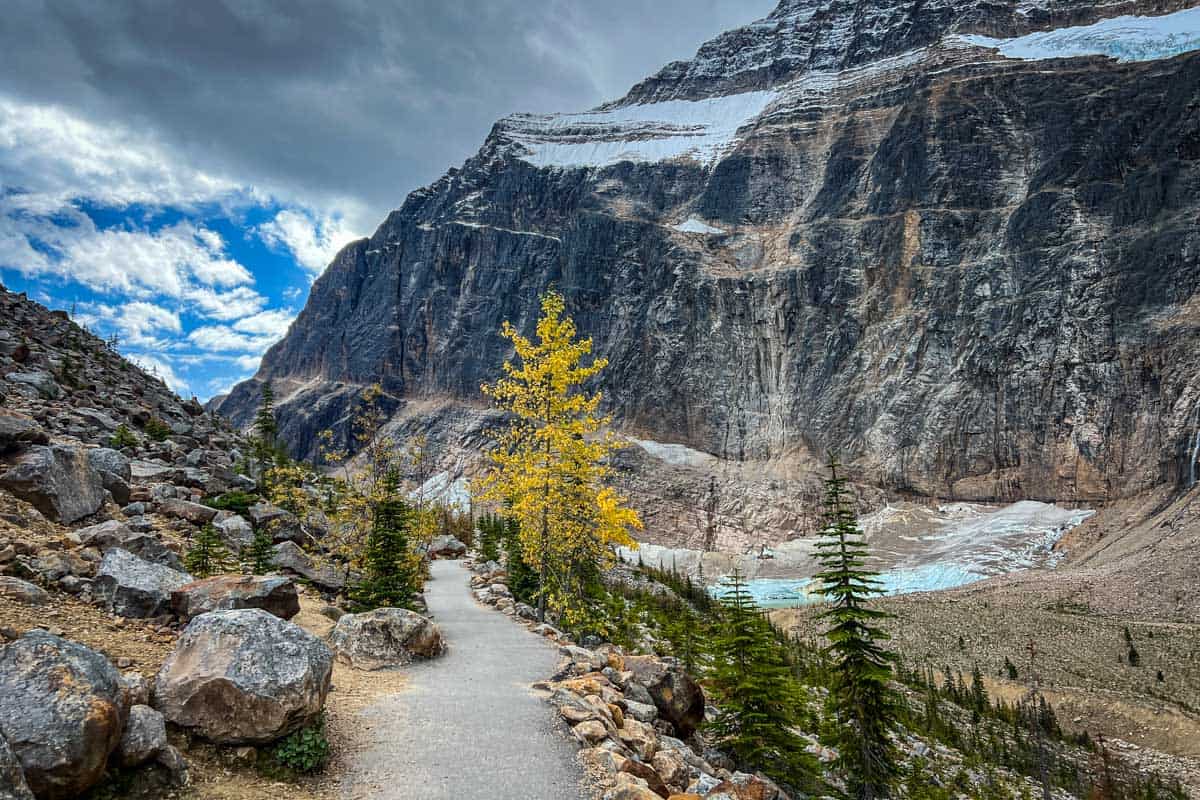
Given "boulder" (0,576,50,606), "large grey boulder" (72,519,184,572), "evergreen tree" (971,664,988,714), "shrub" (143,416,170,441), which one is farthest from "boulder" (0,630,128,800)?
"evergreen tree" (971,664,988,714)

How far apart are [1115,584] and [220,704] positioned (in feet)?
243

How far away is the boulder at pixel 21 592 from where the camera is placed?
23.6 feet

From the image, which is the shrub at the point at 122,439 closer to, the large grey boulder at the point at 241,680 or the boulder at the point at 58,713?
the large grey boulder at the point at 241,680

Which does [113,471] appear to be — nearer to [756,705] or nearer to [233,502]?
[233,502]

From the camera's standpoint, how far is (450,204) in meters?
170

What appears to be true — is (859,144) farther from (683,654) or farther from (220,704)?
(220,704)

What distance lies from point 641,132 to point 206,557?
580 feet

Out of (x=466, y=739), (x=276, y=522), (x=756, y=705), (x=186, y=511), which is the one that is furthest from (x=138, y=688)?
(x=276, y=522)

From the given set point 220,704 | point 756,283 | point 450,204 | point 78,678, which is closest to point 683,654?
point 220,704

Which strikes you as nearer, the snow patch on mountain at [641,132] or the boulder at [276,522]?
the boulder at [276,522]

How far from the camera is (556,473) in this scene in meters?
15.5

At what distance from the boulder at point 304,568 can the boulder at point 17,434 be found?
616cm

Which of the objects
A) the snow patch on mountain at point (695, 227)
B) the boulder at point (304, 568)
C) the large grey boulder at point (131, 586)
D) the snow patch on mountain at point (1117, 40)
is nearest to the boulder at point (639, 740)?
the large grey boulder at point (131, 586)

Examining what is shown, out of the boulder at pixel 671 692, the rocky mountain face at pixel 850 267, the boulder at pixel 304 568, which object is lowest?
the boulder at pixel 671 692
